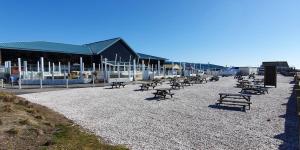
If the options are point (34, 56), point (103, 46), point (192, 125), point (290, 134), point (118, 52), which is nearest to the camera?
point (290, 134)

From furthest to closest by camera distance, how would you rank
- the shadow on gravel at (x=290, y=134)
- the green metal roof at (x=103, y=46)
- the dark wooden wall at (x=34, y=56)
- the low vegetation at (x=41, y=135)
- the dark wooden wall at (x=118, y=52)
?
the dark wooden wall at (x=118, y=52) < the green metal roof at (x=103, y=46) < the dark wooden wall at (x=34, y=56) < the shadow on gravel at (x=290, y=134) < the low vegetation at (x=41, y=135)

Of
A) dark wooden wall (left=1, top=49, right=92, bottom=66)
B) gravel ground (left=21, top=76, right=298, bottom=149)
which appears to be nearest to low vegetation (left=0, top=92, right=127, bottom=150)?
gravel ground (left=21, top=76, right=298, bottom=149)

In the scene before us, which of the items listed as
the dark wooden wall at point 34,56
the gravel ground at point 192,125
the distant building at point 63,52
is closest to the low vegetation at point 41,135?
the gravel ground at point 192,125

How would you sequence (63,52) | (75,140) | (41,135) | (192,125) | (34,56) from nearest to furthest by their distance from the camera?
1. (75,140)
2. (41,135)
3. (192,125)
4. (34,56)
5. (63,52)

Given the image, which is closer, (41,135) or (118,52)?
(41,135)

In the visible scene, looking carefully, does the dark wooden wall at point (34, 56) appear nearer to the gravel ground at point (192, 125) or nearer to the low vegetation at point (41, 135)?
the gravel ground at point (192, 125)

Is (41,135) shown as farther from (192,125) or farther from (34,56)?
(34,56)

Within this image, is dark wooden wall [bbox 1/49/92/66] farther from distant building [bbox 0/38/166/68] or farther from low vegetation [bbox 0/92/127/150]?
low vegetation [bbox 0/92/127/150]

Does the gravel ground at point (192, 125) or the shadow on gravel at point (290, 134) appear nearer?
the shadow on gravel at point (290, 134)

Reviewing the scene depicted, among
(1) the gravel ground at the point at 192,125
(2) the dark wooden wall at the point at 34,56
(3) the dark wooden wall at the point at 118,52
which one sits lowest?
(1) the gravel ground at the point at 192,125

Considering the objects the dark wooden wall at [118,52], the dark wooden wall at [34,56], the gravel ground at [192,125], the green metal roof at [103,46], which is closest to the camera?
the gravel ground at [192,125]

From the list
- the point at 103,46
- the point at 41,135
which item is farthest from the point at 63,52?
the point at 41,135

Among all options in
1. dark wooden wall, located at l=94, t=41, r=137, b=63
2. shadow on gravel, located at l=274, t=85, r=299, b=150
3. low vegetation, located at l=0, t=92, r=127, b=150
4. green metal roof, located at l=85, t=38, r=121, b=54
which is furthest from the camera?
dark wooden wall, located at l=94, t=41, r=137, b=63

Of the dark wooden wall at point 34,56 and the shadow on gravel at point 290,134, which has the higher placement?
the dark wooden wall at point 34,56
